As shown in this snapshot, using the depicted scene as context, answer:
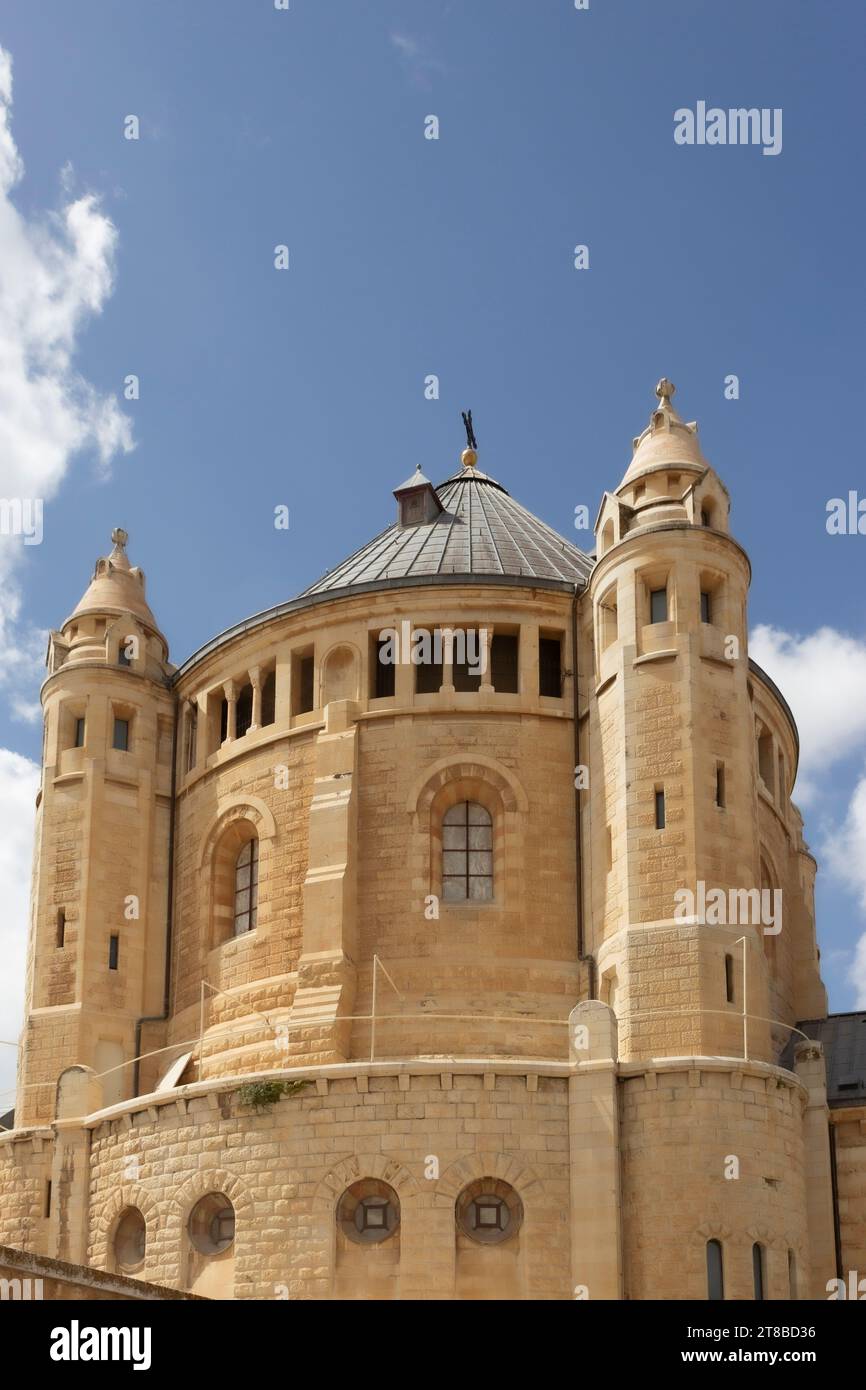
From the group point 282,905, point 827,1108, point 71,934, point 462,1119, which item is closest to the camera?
point 462,1119

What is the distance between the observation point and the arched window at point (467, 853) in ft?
143

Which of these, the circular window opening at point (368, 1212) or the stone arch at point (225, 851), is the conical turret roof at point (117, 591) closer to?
the stone arch at point (225, 851)

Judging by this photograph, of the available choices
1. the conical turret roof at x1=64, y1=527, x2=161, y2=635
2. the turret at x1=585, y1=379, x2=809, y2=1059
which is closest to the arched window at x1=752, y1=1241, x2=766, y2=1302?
the turret at x1=585, y1=379, x2=809, y2=1059

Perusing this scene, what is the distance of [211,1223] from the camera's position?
3922 centimetres

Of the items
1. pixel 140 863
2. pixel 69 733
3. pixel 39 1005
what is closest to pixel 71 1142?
pixel 39 1005

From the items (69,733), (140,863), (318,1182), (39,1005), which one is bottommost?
(318,1182)

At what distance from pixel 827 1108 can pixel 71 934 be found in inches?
732

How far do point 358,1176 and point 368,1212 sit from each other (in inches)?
30.2

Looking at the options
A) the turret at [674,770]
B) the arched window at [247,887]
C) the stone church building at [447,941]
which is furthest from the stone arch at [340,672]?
the turret at [674,770]

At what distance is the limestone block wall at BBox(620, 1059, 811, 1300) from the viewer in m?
36.1

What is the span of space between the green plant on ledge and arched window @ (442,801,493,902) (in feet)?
21.4

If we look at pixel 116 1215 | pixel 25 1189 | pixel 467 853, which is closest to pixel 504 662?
pixel 467 853

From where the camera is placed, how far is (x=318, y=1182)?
124 feet
